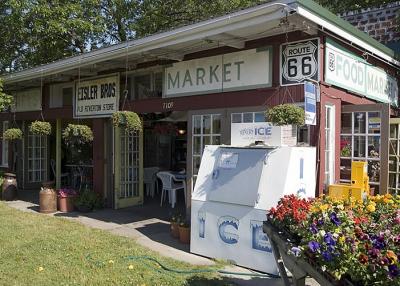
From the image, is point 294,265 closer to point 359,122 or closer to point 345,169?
point 345,169

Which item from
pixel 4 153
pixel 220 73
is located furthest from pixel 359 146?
pixel 4 153

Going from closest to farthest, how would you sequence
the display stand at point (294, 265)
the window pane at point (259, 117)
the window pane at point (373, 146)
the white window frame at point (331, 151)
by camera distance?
1. the display stand at point (294, 265)
2. the white window frame at point (331, 151)
3. the window pane at point (373, 146)
4. the window pane at point (259, 117)

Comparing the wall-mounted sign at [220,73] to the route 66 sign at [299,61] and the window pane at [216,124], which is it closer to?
the route 66 sign at [299,61]

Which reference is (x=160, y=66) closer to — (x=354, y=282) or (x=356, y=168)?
(x=356, y=168)

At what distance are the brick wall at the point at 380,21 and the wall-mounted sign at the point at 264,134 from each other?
560 cm

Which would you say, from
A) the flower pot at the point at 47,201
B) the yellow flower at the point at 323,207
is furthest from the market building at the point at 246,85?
the yellow flower at the point at 323,207

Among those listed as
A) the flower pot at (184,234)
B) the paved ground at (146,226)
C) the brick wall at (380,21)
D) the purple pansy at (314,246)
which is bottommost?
the paved ground at (146,226)

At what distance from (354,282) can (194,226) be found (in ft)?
11.4

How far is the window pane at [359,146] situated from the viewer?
6852 mm

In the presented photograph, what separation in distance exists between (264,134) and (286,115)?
0.54 metres

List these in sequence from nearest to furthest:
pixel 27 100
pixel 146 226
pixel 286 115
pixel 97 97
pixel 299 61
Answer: pixel 286 115 < pixel 299 61 < pixel 146 226 < pixel 97 97 < pixel 27 100

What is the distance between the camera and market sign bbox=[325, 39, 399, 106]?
640 cm

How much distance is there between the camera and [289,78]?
6.43 metres

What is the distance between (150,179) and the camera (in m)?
11.9
